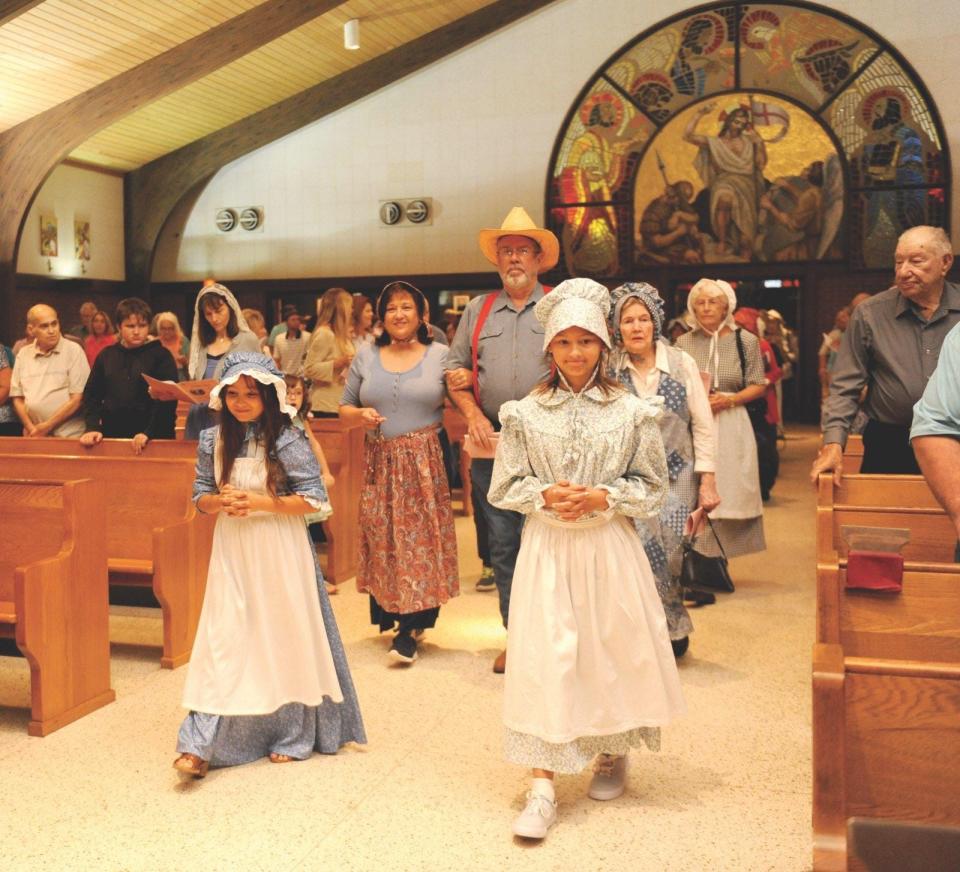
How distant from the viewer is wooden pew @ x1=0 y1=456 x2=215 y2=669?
4.75 meters

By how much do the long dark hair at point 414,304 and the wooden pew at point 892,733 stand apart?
10.3 ft

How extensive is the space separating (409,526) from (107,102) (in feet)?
29.6

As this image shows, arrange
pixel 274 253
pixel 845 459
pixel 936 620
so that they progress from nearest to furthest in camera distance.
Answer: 1. pixel 936 620
2. pixel 845 459
3. pixel 274 253

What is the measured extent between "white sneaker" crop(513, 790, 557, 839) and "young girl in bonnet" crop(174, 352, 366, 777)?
0.81 metres

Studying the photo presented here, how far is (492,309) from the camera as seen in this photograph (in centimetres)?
454

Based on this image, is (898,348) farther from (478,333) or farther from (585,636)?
(585,636)

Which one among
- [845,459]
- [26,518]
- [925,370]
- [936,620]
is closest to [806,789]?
[936,620]

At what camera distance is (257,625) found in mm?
3498

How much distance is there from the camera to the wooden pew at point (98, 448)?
5.63 metres

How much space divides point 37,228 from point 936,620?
1384 centimetres

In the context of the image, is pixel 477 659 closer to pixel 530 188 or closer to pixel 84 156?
pixel 530 188

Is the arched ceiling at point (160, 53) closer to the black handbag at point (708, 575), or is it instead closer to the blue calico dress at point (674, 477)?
the black handbag at point (708, 575)

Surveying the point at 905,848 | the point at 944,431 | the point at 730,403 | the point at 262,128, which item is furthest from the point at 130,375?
the point at 262,128

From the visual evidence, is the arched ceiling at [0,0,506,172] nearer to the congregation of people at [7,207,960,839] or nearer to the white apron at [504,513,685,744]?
the congregation of people at [7,207,960,839]
